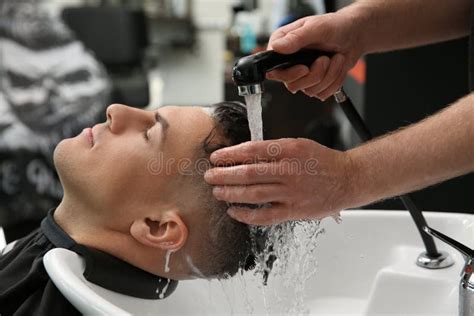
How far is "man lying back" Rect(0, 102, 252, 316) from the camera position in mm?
1045

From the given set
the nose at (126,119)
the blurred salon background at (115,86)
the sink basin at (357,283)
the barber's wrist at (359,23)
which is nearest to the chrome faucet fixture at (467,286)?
the sink basin at (357,283)

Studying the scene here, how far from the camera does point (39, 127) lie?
2852 millimetres

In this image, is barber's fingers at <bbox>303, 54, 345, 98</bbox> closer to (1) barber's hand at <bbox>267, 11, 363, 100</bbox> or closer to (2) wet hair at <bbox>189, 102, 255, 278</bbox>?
(1) barber's hand at <bbox>267, 11, 363, 100</bbox>

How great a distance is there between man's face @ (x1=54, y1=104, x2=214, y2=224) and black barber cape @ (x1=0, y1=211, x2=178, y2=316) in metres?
0.08

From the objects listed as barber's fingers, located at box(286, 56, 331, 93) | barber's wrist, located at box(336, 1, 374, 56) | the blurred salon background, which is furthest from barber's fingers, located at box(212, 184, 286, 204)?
the blurred salon background

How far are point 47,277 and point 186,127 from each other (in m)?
0.35

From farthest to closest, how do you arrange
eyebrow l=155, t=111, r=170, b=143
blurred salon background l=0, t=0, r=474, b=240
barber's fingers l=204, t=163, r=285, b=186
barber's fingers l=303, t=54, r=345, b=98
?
1. blurred salon background l=0, t=0, r=474, b=240
2. barber's fingers l=303, t=54, r=345, b=98
3. eyebrow l=155, t=111, r=170, b=143
4. barber's fingers l=204, t=163, r=285, b=186

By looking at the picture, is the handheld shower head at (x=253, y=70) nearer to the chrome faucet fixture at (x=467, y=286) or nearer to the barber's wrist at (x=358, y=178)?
the barber's wrist at (x=358, y=178)

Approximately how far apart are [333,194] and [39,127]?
7.33ft

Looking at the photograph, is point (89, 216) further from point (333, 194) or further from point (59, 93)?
point (59, 93)

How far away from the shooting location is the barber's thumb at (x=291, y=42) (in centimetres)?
104

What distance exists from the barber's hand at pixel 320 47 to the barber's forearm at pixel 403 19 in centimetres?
3

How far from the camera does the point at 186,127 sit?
1097mm

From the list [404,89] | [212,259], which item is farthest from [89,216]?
[404,89]
